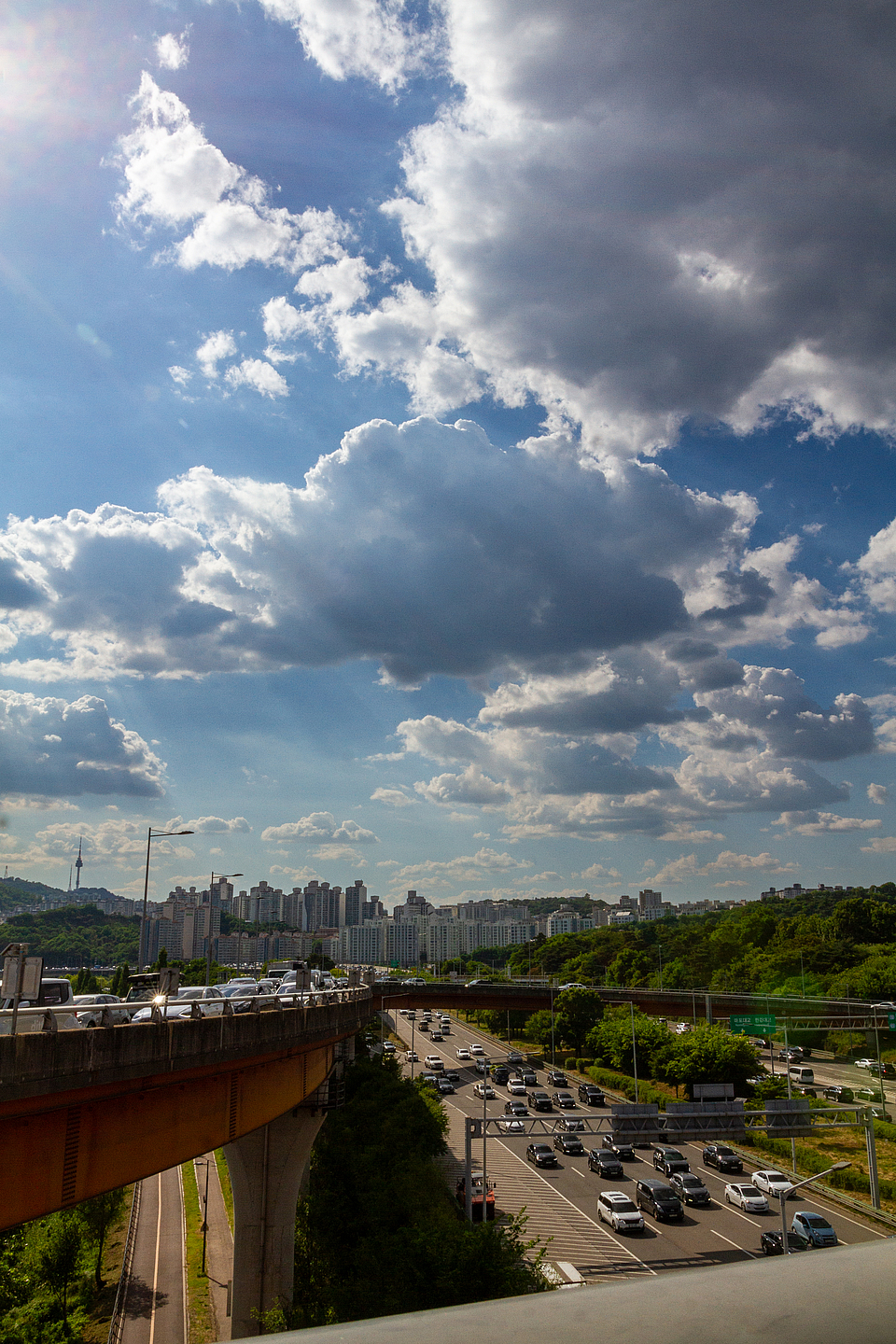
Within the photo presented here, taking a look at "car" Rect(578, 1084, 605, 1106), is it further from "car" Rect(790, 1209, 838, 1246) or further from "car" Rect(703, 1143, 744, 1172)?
"car" Rect(790, 1209, 838, 1246)

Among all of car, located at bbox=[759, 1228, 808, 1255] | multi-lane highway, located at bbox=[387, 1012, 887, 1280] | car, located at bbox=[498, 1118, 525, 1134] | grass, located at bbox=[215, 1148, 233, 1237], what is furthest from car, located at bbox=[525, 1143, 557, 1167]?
car, located at bbox=[759, 1228, 808, 1255]

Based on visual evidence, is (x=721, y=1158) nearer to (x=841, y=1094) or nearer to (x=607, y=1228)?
(x=607, y=1228)

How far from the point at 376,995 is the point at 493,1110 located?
970 inches

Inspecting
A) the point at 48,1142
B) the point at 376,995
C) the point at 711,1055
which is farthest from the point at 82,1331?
the point at 376,995

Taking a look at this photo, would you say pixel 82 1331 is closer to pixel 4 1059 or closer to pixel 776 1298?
pixel 4 1059

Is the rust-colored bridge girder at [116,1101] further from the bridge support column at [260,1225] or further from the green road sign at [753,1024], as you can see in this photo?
the green road sign at [753,1024]

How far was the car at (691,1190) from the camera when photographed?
43.7 m

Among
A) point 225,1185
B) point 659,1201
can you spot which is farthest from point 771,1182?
point 225,1185

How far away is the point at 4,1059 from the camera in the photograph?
43.2 ft

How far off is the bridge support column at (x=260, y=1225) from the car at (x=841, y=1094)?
47.7 metres

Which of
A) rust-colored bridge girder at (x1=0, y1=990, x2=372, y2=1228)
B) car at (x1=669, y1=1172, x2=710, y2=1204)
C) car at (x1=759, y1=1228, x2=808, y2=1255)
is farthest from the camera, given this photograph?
car at (x1=669, y1=1172, x2=710, y2=1204)

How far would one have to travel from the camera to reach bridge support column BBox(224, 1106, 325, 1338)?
111 ft

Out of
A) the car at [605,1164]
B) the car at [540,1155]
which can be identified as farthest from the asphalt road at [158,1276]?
the car at [605,1164]

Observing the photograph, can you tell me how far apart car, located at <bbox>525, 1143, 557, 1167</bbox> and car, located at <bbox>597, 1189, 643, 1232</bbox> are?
11859mm
